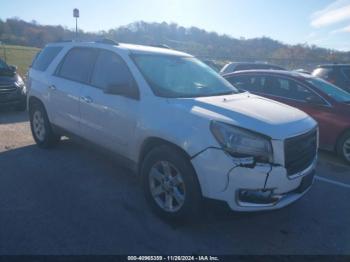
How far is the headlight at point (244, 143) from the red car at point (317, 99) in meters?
3.81

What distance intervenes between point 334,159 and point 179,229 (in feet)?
14.1

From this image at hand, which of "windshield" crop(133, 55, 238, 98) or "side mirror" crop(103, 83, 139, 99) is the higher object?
"windshield" crop(133, 55, 238, 98)

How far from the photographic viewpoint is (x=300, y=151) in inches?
135

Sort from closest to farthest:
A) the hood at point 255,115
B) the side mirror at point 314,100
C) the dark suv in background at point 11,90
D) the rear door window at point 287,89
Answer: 1. the hood at point 255,115
2. the side mirror at point 314,100
3. the rear door window at point 287,89
4. the dark suv in background at point 11,90

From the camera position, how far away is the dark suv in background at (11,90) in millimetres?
9094

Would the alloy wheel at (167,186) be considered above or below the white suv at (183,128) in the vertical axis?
below

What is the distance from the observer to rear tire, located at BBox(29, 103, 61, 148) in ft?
18.6

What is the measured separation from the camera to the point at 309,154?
3652 millimetres

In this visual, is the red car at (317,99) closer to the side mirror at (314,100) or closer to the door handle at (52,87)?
the side mirror at (314,100)

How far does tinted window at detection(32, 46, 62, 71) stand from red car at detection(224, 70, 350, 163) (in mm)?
4263

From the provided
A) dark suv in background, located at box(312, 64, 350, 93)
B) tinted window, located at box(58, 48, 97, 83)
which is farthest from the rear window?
tinted window, located at box(58, 48, 97, 83)

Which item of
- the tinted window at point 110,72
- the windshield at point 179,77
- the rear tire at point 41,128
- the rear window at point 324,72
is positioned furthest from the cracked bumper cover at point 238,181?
the rear window at point 324,72

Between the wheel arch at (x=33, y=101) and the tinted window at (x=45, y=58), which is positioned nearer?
the tinted window at (x=45, y=58)

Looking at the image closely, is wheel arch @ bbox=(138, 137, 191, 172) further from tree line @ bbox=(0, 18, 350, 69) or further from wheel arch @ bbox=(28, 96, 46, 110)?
tree line @ bbox=(0, 18, 350, 69)
